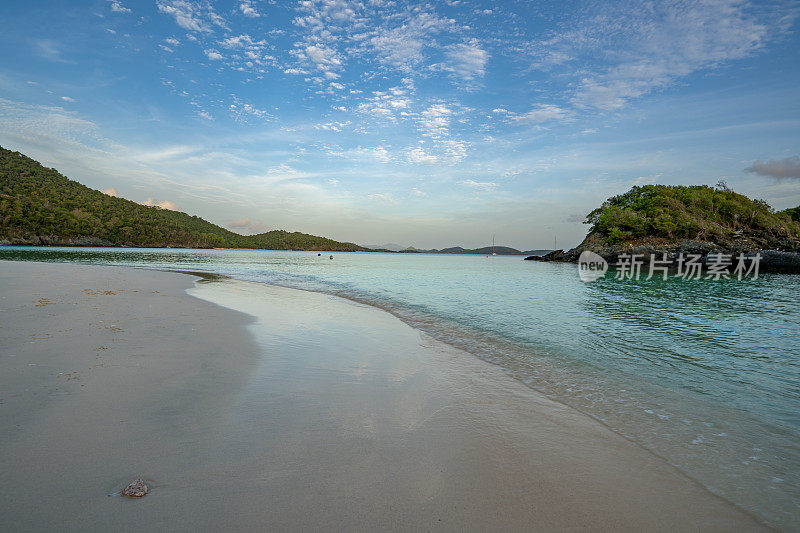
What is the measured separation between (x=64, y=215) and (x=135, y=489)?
15277 cm

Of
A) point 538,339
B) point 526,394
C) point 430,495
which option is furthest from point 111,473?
point 538,339

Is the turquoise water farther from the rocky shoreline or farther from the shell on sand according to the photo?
the rocky shoreline

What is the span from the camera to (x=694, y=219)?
70875 millimetres

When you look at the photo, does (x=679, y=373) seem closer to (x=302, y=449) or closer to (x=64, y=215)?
(x=302, y=449)

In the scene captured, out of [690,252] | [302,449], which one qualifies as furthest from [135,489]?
[690,252]

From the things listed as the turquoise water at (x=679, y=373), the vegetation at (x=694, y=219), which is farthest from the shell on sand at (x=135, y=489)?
the vegetation at (x=694, y=219)

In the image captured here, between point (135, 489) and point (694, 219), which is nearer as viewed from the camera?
point (135, 489)

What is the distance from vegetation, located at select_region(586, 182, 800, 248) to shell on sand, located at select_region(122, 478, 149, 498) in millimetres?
85463

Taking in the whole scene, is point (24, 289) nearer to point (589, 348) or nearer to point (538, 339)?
point (538, 339)

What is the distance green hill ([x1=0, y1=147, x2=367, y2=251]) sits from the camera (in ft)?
337

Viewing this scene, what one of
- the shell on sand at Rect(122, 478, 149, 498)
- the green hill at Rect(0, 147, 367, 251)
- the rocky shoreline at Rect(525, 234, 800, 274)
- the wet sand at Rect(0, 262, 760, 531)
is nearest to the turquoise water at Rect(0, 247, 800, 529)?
the wet sand at Rect(0, 262, 760, 531)

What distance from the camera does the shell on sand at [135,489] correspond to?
256cm

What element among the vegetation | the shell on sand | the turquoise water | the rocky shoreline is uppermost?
the vegetation

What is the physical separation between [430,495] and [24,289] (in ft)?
60.6
